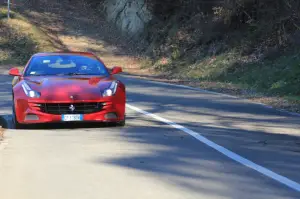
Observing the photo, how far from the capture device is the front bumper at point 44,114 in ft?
35.7

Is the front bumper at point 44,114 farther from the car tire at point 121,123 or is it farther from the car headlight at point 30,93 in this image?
the car tire at point 121,123

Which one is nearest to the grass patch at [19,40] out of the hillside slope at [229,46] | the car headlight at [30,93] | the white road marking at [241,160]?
the hillside slope at [229,46]

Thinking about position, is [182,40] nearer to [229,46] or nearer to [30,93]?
[229,46]

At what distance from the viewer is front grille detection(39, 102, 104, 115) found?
10914 millimetres

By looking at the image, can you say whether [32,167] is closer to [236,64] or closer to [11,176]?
[11,176]

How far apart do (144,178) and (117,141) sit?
262cm

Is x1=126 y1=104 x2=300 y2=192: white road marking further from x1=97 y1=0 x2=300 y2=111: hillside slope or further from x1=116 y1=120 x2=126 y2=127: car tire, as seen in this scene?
x1=97 y1=0 x2=300 y2=111: hillside slope

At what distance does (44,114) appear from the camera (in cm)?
1089

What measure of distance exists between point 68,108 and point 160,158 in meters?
3.00

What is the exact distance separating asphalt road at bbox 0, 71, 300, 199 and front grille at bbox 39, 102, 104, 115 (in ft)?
1.22

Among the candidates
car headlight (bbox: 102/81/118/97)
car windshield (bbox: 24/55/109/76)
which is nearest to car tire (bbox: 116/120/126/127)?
car headlight (bbox: 102/81/118/97)

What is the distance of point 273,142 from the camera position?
9914 mm

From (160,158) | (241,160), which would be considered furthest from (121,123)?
(241,160)

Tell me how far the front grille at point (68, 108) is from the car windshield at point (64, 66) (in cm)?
124
